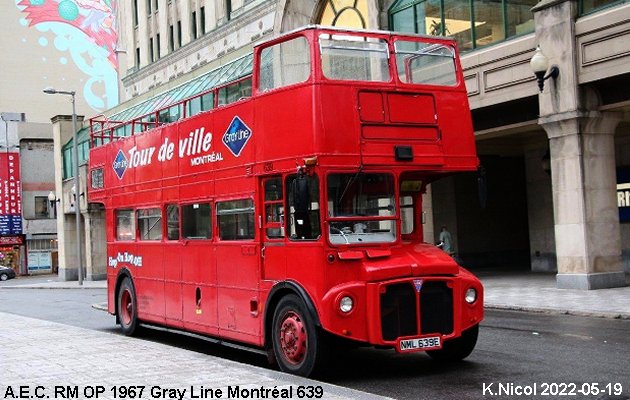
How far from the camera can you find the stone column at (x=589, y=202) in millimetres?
21953

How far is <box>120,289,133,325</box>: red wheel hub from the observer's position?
17.2 metres

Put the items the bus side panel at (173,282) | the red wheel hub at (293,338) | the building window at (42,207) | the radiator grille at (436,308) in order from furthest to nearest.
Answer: the building window at (42,207) < the bus side panel at (173,282) < the red wheel hub at (293,338) < the radiator grille at (436,308)

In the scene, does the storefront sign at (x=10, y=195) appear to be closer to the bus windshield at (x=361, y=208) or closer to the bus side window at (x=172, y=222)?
the bus side window at (x=172, y=222)

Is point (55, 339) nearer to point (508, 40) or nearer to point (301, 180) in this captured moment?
point (301, 180)

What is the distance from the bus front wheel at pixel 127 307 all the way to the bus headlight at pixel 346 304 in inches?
298

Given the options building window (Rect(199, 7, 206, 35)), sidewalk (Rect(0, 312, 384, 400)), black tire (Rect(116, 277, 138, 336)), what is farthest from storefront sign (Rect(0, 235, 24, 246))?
sidewalk (Rect(0, 312, 384, 400))

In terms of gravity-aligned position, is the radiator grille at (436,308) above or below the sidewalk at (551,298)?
above

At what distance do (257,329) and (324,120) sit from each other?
317cm

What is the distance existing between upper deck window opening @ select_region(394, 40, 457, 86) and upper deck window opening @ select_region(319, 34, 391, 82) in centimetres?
25

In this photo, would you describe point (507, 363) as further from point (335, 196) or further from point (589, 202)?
point (589, 202)

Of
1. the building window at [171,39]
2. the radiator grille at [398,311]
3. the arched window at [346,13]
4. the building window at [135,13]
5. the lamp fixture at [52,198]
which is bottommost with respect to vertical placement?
the radiator grille at [398,311]

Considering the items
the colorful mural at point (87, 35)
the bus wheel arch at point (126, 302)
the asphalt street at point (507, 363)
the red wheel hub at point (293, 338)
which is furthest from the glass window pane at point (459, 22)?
the colorful mural at point (87, 35)

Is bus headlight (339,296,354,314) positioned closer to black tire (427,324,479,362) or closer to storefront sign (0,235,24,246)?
black tire (427,324,479,362)

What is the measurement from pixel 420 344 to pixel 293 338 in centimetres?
160
